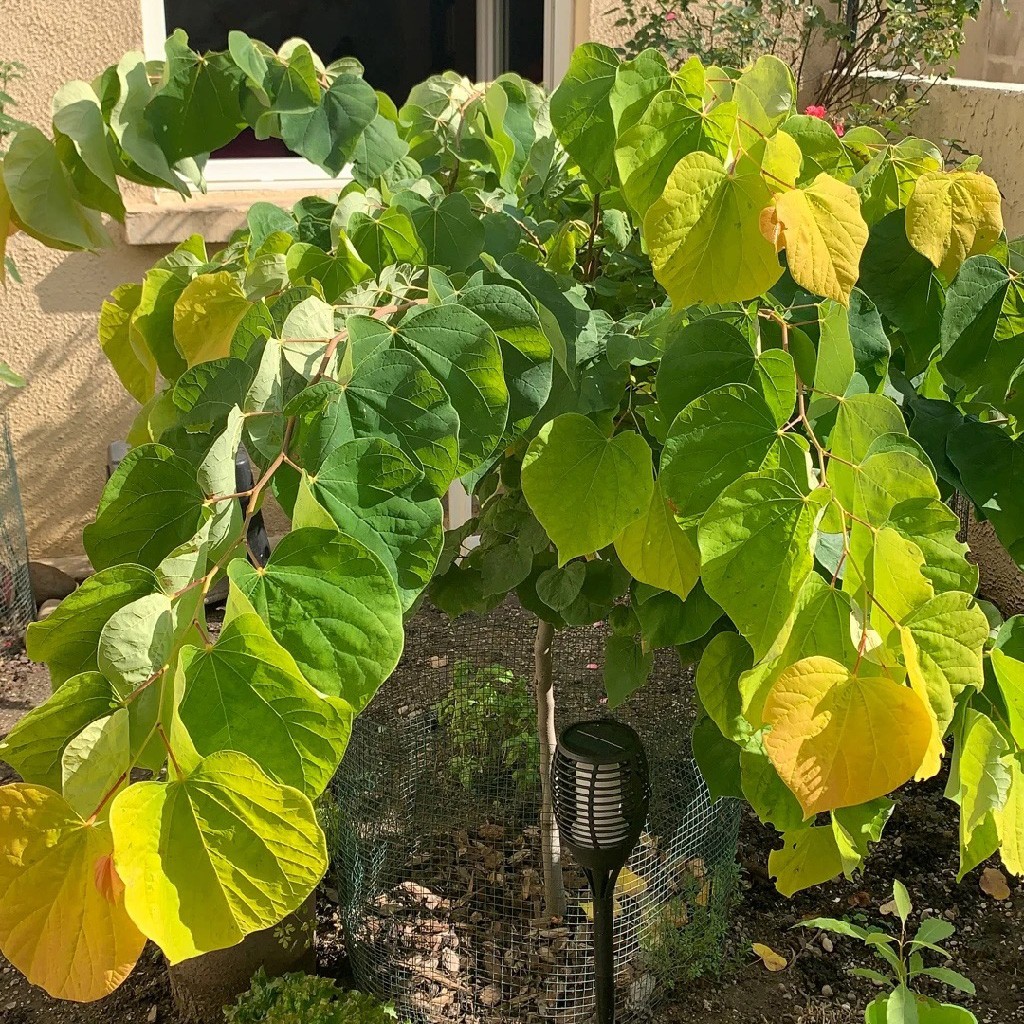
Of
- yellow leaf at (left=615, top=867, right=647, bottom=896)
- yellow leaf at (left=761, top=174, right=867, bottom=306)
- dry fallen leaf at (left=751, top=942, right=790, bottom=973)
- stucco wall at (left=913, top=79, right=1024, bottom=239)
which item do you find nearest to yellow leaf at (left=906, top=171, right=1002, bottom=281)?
yellow leaf at (left=761, top=174, right=867, bottom=306)

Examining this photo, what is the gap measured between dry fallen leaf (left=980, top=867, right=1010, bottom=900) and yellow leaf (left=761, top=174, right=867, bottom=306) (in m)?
1.96

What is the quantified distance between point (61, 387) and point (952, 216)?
3.02 metres

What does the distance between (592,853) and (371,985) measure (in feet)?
2.14

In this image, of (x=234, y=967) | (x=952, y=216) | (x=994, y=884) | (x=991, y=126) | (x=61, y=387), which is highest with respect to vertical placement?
(x=952, y=216)

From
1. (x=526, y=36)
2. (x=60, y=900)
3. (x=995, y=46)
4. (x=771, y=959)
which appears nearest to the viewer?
(x=60, y=900)

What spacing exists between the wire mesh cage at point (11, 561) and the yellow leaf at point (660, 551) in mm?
2807

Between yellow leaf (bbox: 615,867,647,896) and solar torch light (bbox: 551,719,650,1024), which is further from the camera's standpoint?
yellow leaf (bbox: 615,867,647,896)

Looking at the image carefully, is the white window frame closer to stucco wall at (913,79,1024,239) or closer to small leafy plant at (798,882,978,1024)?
stucco wall at (913,79,1024,239)

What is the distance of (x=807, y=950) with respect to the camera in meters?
2.03

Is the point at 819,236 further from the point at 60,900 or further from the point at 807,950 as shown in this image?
the point at 807,950

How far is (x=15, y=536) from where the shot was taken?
3.24 metres

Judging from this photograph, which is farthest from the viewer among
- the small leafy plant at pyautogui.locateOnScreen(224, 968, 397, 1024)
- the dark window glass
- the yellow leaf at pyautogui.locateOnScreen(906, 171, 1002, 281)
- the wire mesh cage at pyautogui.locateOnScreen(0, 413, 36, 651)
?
the dark window glass

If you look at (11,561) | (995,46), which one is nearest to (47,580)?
(11,561)

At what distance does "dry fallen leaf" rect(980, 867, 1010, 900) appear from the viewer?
2.21m
